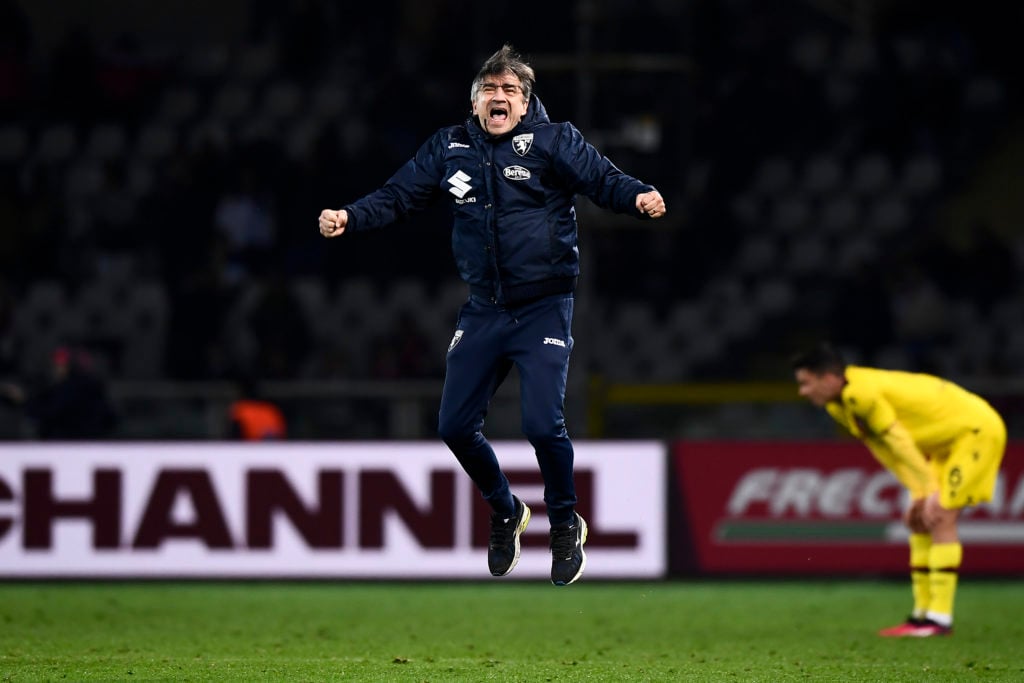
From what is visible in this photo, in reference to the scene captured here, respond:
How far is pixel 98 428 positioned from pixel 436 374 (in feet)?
10.9

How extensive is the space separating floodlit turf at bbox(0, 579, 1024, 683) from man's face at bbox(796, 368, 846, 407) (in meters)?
1.45

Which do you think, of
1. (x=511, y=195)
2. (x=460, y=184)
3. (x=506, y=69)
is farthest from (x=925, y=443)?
(x=506, y=69)

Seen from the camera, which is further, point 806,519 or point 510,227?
point 806,519

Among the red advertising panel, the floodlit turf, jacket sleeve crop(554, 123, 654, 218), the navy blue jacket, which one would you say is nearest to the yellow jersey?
the floodlit turf

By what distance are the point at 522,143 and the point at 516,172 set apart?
14 cm

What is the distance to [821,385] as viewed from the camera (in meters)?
10.3

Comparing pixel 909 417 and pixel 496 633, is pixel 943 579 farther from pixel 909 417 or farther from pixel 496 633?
pixel 496 633

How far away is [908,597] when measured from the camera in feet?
42.5

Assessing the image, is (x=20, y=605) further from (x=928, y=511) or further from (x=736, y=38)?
(x=736, y=38)

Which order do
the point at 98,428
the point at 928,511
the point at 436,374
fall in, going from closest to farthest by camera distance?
the point at 928,511
the point at 98,428
the point at 436,374

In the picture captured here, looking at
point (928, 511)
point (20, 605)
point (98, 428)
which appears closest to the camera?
point (928, 511)

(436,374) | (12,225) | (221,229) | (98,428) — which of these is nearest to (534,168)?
(98,428)

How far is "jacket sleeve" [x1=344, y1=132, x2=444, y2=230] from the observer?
780 cm

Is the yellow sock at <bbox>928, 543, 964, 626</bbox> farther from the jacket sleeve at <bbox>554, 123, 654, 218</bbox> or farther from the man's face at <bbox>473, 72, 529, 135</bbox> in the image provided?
the man's face at <bbox>473, 72, 529, 135</bbox>
